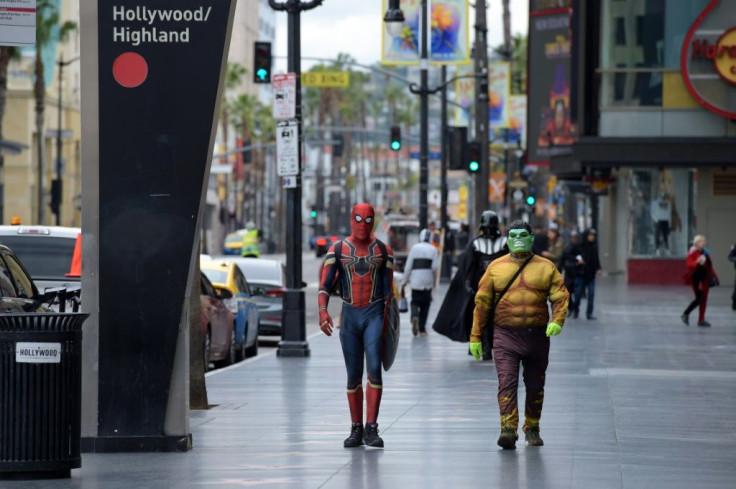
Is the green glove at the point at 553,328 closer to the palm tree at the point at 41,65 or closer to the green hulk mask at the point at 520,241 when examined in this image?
the green hulk mask at the point at 520,241

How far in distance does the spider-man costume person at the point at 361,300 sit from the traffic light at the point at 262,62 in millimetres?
12393

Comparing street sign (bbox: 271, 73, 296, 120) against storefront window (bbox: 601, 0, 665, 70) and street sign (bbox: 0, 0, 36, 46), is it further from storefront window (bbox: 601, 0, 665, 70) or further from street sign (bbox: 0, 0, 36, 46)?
storefront window (bbox: 601, 0, 665, 70)

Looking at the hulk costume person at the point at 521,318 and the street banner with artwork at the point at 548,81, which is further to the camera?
the street banner with artwork at the point at 548,81

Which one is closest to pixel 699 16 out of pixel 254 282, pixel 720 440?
pixel 254 282

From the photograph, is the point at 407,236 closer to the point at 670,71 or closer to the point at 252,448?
the point at 670,71

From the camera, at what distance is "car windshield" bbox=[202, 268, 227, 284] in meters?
22.8

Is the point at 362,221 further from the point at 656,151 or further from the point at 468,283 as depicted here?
the point at 656,151

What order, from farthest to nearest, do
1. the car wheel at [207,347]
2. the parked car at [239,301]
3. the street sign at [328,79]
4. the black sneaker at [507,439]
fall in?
the street sign at [328,79] → the parked car at [239,301] → the car wheel at [207,347] → the black sneaker at [507,439]

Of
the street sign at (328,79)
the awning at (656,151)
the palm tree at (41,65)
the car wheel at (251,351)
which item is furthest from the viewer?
the palm tree at (41,65)

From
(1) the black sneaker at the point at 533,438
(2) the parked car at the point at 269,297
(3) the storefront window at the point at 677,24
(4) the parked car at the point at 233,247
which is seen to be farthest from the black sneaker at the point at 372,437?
(4) the parked car at the point at 233,247

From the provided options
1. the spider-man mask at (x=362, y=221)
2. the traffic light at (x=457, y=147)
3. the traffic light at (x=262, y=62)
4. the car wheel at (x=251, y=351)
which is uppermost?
the traffic light at (x=262, y=62)

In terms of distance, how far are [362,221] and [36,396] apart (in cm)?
303

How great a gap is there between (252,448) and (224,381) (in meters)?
6.10

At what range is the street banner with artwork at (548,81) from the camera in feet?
181
